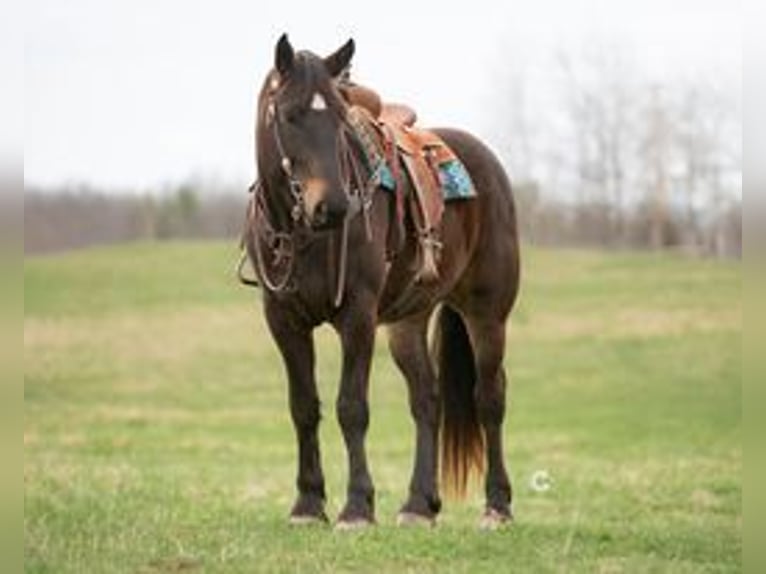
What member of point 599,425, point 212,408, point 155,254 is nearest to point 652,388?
point 599,425

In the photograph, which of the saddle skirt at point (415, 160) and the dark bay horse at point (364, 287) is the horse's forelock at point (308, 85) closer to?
the dark bay horse at point (364, 287)

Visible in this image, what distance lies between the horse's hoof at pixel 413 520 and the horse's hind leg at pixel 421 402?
63mm

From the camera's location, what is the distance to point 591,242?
292 feet

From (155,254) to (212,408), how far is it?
1542 inches

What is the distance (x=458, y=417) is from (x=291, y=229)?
8.53 feet

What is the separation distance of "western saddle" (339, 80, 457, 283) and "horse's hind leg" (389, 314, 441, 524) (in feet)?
3.20

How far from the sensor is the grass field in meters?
7.15

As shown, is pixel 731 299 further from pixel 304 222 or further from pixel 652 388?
pixel 304 222

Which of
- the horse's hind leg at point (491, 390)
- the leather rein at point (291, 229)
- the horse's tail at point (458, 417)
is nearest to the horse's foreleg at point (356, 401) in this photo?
the leather rein at point (291, 229)

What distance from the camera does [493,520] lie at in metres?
8.95

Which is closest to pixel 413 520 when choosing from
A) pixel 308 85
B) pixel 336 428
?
pixel 308 85

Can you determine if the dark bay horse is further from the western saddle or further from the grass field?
the grass field

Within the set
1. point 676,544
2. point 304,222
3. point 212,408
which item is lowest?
point 212,408

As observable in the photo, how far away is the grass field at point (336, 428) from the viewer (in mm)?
7152
